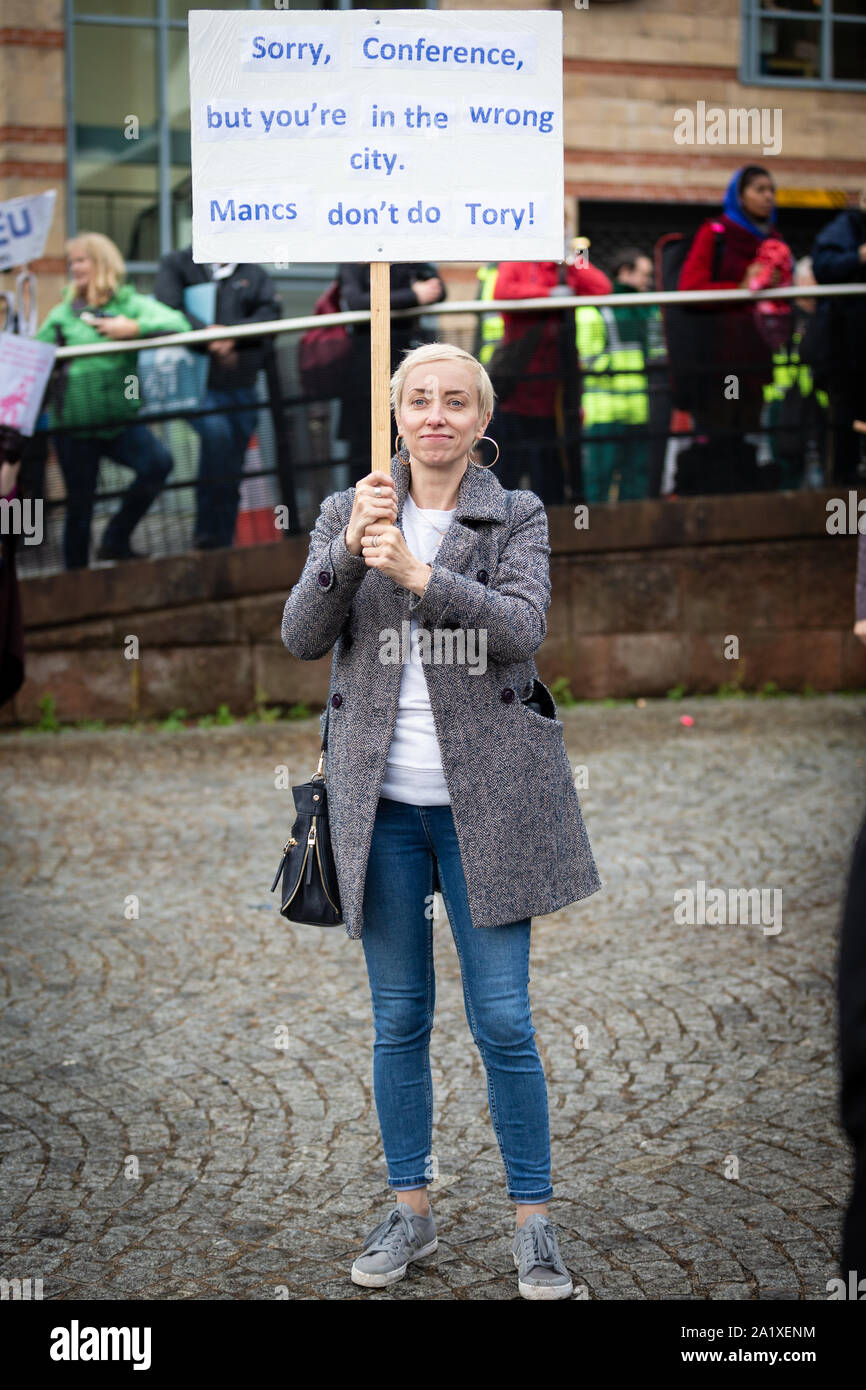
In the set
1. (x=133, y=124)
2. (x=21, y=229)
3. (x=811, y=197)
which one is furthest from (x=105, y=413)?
(x=811, y=197)

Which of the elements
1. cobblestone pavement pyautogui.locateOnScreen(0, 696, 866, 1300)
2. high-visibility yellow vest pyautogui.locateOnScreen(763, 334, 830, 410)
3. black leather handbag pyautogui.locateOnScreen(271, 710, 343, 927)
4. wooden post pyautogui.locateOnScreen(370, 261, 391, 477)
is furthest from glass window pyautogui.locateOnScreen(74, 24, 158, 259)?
black leather handbag pyautogui.locateOnScreen(271, 710, 343, 927)

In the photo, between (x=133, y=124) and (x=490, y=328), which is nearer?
(x=490, y=328)

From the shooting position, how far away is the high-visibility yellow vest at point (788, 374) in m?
11.1

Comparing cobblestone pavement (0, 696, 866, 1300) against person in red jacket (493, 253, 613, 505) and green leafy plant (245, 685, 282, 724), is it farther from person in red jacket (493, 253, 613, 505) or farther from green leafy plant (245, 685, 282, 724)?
person in red jacket (493, 253, 613, 505)

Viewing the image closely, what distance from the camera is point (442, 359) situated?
376 centimetres

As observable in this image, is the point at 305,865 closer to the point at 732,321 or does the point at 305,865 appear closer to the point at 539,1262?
the point at 539,1262

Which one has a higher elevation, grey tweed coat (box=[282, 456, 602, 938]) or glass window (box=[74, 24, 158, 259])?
glass window (box=[74, 24, 158, 259])

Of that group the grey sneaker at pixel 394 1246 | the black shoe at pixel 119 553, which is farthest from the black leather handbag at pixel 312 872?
the black shoe at pixel 119 553

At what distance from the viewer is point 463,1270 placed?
3938mm

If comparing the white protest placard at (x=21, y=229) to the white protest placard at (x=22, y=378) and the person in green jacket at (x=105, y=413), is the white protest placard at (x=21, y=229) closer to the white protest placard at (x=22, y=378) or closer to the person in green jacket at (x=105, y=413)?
the white protest placard at (x=22, y=378)

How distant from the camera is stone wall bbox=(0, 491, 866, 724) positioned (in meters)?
10.5

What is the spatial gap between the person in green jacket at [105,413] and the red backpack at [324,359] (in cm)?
81

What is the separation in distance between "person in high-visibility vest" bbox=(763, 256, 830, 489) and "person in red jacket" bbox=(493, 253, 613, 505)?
54.0 inches

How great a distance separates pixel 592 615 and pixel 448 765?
747 centimetres
